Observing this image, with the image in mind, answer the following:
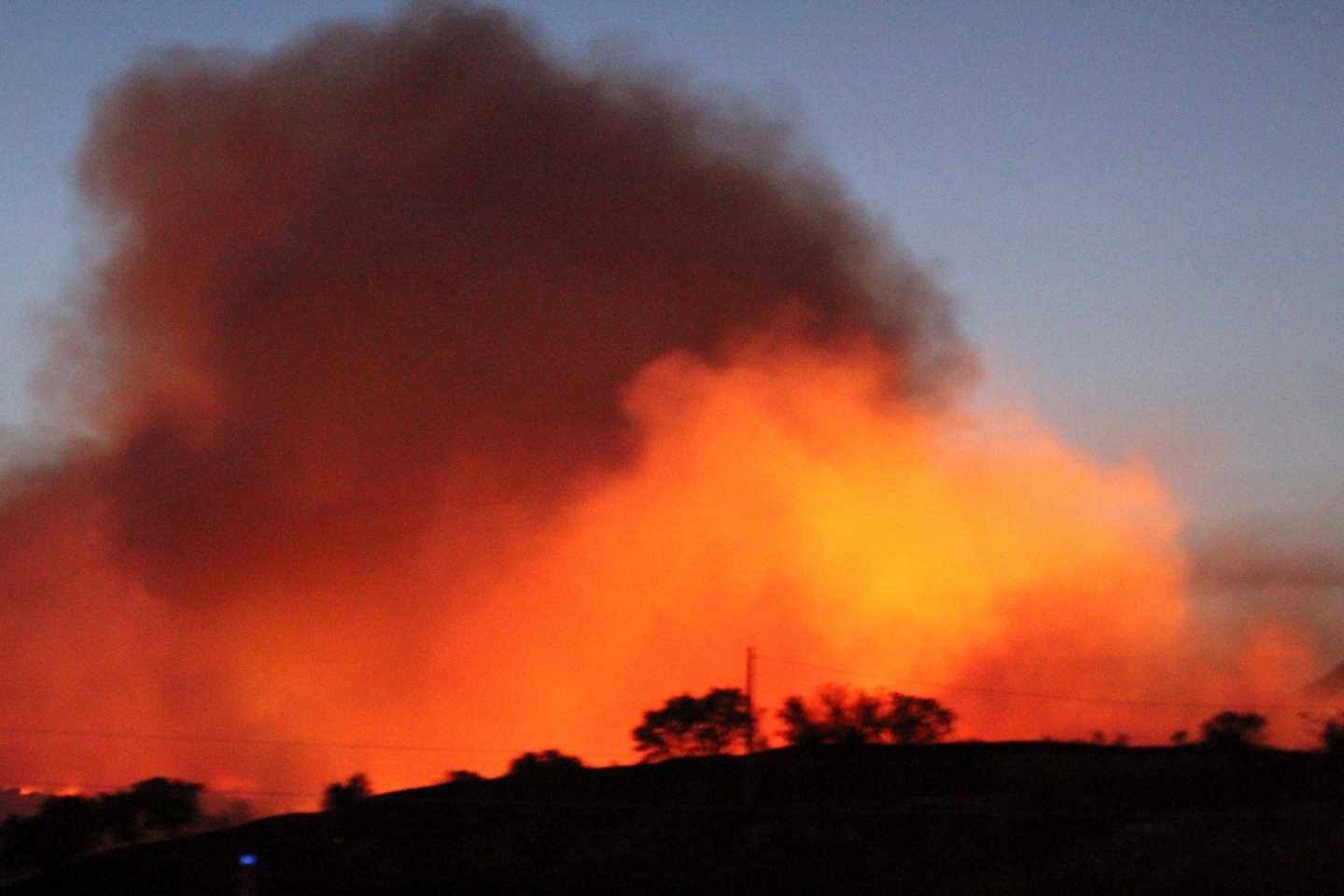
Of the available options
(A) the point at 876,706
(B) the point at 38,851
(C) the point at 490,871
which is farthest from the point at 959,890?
(B) the point at 38,851

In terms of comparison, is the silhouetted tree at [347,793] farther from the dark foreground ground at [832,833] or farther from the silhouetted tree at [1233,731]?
Answer: the silhouetted tree at [1233,731]

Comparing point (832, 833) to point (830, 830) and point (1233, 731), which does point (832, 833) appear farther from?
point (1233, 731)

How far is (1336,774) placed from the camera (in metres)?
31.8

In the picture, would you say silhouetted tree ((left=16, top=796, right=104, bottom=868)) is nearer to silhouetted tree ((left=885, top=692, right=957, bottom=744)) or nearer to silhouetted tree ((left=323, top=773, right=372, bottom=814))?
silhouetted tree ((left=323, top=773, right=372, bottom=814))

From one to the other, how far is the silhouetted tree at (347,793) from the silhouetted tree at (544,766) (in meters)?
4.37

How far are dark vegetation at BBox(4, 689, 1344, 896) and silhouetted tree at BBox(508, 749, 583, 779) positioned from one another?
0.13 metres

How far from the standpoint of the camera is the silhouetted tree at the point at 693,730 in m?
46.7

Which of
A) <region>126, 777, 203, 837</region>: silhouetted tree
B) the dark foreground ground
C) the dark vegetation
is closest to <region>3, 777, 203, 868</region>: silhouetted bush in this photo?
<region>126, 777, 203, 837</region>: silhouetted tree

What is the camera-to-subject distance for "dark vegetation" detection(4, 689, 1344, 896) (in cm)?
2509

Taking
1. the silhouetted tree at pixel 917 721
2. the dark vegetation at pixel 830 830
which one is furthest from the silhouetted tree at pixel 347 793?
the silhouetted tree at pixel 917 721

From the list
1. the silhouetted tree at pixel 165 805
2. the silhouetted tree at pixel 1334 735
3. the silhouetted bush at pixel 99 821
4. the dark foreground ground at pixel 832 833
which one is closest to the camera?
the dark foreground ground at pixel 832 833

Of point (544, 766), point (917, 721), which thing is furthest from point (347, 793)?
point (917, 721)

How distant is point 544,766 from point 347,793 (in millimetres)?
6003

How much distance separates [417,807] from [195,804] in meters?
13.7
